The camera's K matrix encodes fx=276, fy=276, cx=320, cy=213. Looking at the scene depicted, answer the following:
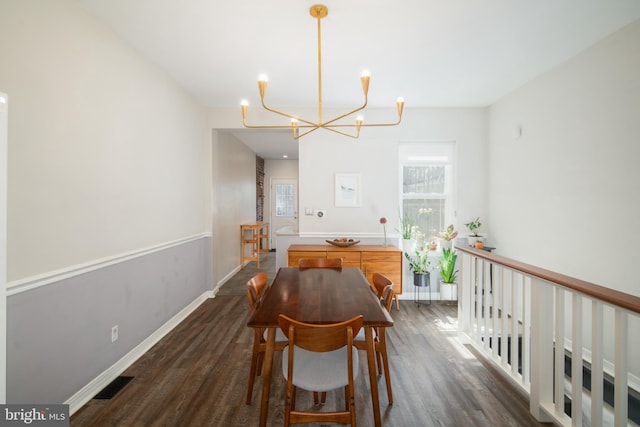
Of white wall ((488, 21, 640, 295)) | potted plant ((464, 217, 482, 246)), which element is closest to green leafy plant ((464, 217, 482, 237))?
potted plant ((464, 217, 482, 246))

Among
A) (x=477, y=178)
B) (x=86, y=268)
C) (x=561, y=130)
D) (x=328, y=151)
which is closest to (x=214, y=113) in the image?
(x=328, y=151)

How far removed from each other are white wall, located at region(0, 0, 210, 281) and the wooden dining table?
1340mm

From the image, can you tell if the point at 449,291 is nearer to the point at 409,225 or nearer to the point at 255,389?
the point at 409,225

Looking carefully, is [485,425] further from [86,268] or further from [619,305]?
[86,268]

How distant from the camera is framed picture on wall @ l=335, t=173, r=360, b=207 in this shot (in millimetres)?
4027

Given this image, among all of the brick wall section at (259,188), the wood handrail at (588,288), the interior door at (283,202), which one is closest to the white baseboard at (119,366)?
the wood handrail at (588,288)

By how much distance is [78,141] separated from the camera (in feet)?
6.17

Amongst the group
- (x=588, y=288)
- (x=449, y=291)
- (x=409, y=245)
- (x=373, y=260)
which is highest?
(x=588, y=288)

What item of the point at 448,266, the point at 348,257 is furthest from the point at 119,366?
the point at 448,266

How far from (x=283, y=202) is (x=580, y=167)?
631cm

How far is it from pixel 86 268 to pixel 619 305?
3031 millimetres

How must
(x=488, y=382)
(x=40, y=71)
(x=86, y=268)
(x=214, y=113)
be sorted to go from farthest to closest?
(x=214, y=113) < (x=488, y=382) < (x=86, y=268) < (x=40, y=71)

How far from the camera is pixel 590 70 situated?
2482 mm

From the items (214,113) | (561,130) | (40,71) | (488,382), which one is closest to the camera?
(40,71)
